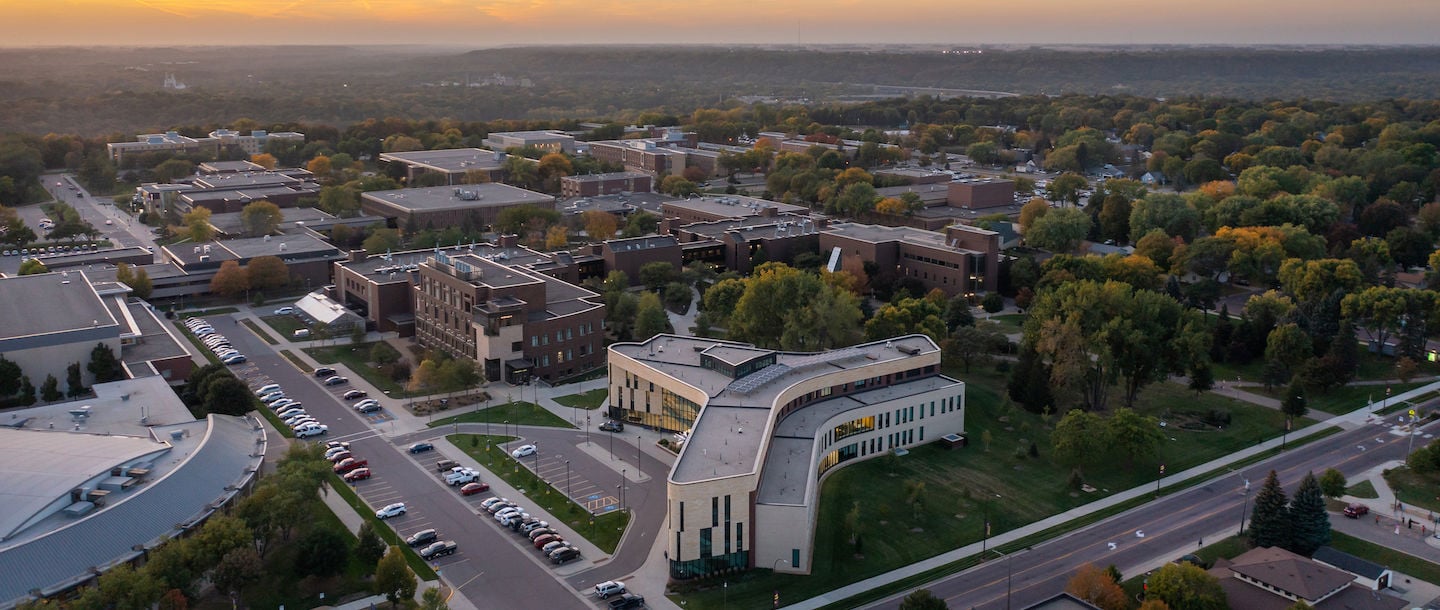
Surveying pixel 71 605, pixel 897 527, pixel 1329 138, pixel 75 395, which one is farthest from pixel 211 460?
pixel 1329 138

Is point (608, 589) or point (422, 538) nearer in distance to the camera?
point (608, 589)

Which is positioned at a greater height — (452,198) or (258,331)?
(452,198)

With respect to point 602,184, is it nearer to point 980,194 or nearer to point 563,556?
point 980,194

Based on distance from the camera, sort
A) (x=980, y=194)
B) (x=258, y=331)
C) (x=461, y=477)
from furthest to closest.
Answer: (x=980, y=194), (x=258, y=331), (x=461, y=477)

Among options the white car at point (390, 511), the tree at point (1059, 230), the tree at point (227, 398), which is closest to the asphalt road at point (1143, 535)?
the white car at point (390, 511)

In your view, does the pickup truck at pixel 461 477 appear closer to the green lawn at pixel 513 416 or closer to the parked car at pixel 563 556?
the green lawn at pixel 513 416

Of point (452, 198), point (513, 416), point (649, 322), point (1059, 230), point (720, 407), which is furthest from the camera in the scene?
point (452, 198)

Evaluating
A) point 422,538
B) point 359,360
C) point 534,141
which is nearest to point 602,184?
point 534,141
